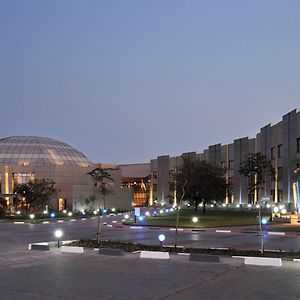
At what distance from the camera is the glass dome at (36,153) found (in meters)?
88.2

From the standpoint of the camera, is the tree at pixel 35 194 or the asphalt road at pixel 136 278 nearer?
the asphalt road at pixel 136 278

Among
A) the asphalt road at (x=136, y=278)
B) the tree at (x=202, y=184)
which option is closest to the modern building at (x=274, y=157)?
the tree at (x=202, y=184)

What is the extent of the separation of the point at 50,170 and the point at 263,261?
68.8 m

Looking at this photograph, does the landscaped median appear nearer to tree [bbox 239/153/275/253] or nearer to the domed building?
tree [bbox 239/153/275/253]

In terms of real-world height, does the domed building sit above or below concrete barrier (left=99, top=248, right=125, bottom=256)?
above

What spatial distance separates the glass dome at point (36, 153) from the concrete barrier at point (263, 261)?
239 ft

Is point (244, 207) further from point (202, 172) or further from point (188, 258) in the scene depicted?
point (188, 258)

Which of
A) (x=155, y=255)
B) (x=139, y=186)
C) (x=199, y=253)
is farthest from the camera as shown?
(x=139, y=186)

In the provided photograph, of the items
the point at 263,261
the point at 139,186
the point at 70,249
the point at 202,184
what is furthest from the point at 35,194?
the point at 139,186

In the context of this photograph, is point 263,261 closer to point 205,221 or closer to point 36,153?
point 205,221

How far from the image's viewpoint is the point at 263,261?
16156 millimetres

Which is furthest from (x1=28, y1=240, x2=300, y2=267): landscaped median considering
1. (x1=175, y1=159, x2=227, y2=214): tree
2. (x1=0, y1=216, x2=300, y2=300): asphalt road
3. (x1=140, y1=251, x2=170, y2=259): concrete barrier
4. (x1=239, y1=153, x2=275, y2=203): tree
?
(x1=239, y1=153, x2=275, y2=203): tree

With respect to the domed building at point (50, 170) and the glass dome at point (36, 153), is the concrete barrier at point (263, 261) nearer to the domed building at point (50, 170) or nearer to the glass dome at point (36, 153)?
the domed building at point (50, 170)

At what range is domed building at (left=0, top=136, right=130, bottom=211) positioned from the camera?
8044cm
